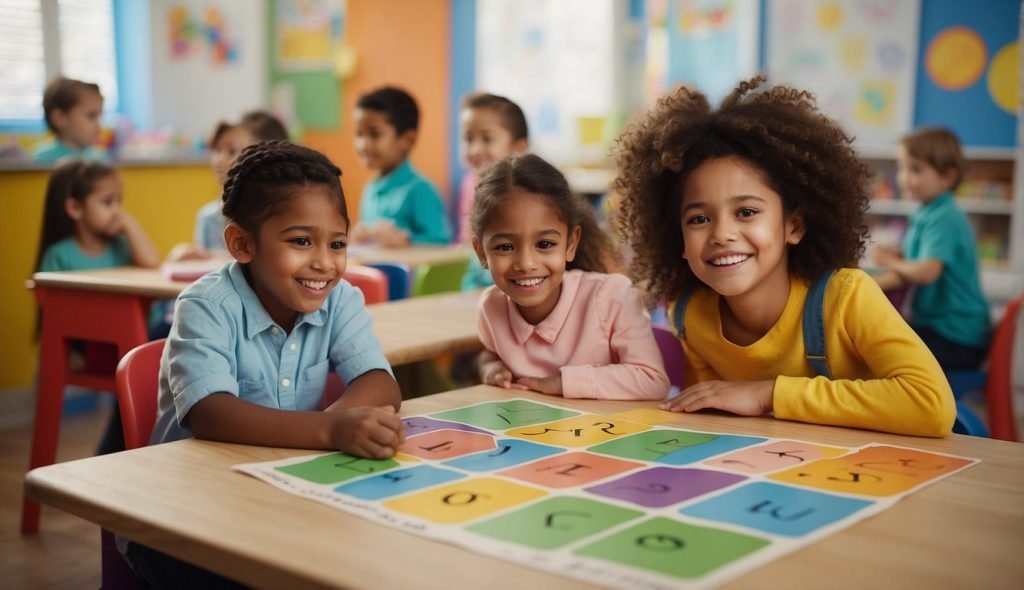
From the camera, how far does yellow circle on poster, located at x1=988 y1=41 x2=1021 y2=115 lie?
5.09 metres

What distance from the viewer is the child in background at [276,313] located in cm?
153

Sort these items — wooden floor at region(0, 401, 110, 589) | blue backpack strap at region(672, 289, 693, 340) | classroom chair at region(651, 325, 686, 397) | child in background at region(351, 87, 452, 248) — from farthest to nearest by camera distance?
child in background at region(351, 87, 452, 248) → wooden floor at region(0, 401, 110, 589) → classroom chair at region(651, 325, 686, 397) → blue backpack strap at region(672, 289, 693, 340)

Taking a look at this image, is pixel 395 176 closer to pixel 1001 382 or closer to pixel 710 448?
pixel 1001 382

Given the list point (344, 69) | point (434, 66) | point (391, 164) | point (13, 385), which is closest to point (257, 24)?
point (344, 69)

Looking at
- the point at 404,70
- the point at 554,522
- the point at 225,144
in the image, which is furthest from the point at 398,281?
the point at 404,70

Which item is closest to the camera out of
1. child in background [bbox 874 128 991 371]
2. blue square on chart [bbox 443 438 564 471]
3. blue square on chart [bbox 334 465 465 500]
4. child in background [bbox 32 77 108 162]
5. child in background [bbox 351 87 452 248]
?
blue square on chart [bbox 334 465 465 500]

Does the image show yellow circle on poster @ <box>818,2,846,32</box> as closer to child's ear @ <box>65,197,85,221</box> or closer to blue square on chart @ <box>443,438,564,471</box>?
child's ear @ <box>65,197,85,221</box>

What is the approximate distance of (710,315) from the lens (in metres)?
1.81

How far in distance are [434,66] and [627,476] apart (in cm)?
601

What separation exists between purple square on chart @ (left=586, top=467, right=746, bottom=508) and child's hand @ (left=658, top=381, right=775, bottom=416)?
341 mm

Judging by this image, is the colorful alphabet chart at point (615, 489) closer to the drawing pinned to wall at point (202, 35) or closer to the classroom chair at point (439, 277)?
the classroom chair at point (439, 277)

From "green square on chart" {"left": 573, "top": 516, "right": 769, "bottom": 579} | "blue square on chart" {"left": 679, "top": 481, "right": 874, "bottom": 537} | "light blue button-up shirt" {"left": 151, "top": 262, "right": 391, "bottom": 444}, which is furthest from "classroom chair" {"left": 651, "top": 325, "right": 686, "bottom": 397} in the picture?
"green square on chart" {"left": 573, "top": 516, "right": 769, "bottom": 579}

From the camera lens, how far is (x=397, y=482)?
3.91 feet

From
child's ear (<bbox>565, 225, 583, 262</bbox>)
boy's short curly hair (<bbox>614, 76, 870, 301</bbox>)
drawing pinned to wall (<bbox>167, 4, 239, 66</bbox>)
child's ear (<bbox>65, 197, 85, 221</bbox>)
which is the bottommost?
child's ear (<bbox>65, 197, 85, 221</bbox>)
